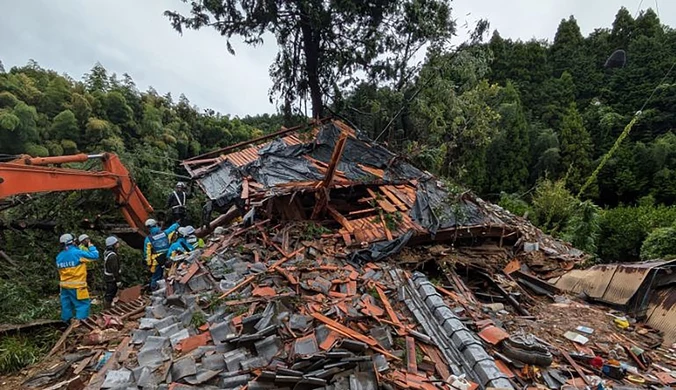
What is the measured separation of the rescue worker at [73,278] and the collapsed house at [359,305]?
0.50 meters

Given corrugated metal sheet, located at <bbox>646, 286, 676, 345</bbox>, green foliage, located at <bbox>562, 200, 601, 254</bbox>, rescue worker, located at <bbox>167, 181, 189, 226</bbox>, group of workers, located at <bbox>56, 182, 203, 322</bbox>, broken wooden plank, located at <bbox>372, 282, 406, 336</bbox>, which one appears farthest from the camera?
green foliage, located at <bbox>562, 200, 601, 254</bbox>

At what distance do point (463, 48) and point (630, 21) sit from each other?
32643mm

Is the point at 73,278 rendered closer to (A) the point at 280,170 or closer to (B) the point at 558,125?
(A) the point at 280,170

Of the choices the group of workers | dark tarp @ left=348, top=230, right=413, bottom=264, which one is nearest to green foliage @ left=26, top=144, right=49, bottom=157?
the group of workers

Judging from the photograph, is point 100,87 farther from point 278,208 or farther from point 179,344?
point 179,344

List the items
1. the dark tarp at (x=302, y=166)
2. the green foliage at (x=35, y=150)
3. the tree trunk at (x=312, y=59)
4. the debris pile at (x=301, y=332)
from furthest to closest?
the green foliage at (x=35, y=150)
the tree trunk at (x=312, y=59)
the dark tarp at (x=302, y=166)
the debris pile at (x=301, y=332)

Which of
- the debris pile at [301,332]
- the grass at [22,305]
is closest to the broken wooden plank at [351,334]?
the debris pile at [301,332]

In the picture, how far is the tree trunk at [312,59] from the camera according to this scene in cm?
1048

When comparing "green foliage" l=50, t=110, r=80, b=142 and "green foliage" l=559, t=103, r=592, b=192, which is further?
"green foliage" l=559, t=103, r=592, b=192

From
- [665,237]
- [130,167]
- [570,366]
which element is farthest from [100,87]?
[665,237]

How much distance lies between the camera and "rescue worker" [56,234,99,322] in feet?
18.2

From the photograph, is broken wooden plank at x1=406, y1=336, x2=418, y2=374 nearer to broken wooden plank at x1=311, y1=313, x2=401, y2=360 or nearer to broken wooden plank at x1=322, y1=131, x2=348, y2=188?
broken wooden plank at x1=311, y1=313, x2=401, y2=360

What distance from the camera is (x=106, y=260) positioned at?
246 inches

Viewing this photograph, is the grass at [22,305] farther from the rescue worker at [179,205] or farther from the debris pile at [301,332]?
the debris pile at [301,332]
